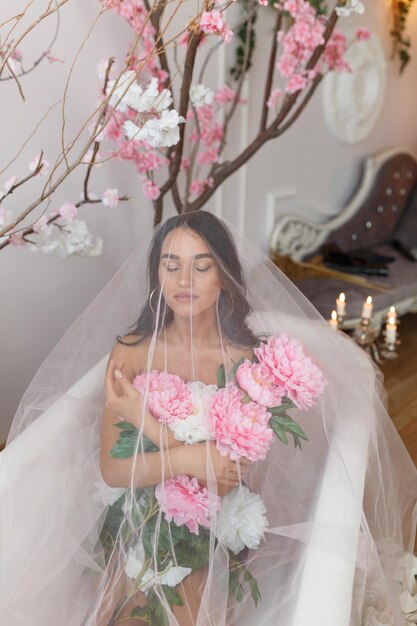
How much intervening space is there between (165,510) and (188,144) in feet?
6.41

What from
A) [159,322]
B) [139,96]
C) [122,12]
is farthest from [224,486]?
[122,12]

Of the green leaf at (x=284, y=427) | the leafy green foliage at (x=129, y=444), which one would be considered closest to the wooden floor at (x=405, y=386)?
the green leaf at (x=284, y=427)

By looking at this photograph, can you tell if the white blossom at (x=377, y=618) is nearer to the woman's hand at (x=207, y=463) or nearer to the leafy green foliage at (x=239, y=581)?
the leafy green foliage at (x=239, y=581)

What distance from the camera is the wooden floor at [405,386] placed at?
2668mm

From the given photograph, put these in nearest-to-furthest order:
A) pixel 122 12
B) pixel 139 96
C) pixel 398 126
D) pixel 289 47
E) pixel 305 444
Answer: pixel 305 444 → pixel 139 96 → pixel 122 12 → pixel 289 47 → pixel 398 126

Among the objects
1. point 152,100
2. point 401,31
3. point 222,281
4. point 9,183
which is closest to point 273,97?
point 152,100

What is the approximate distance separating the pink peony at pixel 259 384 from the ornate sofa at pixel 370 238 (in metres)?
1.84

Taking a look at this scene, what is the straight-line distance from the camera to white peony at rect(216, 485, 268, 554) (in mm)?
1156

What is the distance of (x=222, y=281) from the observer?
47.1 inches

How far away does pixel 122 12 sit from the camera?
1995 millimetres

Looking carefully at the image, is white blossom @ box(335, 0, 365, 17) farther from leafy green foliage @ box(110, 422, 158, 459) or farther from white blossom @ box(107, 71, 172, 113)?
leafy green foliage @ box(110, 422, 158, 459)

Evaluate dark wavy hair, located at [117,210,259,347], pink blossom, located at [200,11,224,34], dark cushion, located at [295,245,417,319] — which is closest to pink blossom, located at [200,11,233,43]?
pink blossom, located at [200,11,224,34]

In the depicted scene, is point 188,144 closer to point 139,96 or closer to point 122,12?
point 122,12

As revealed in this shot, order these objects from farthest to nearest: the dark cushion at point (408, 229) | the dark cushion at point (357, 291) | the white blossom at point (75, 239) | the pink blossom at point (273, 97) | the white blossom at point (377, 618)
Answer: the dark cushion at point (408, 229) → the dark cushion at point (357, 291) → the pink blossom at point (273, 97) → the white blossom at point (75, 239) → the white blossom at point (377, 618)
